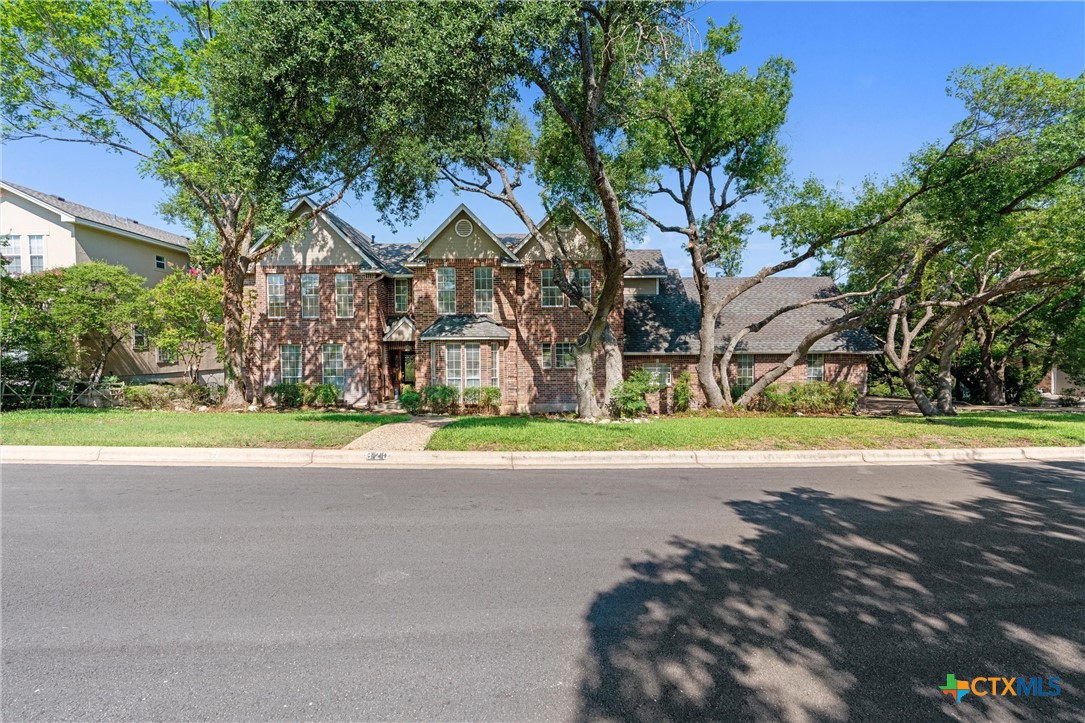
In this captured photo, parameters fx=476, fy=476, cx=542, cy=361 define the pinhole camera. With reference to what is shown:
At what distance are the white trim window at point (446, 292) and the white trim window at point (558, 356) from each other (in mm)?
4229

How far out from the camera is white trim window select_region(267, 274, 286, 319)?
20.4 metres

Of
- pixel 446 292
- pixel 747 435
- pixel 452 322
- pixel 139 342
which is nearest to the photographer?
pixel 747 435

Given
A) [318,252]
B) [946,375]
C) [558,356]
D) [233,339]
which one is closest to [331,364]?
[233,339]

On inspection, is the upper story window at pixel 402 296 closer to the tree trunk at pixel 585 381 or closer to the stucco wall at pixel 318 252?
the stucco wall at pixel 318 252

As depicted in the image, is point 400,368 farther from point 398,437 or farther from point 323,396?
point 398,437

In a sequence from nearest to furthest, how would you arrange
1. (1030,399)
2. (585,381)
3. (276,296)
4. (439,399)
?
(585,381) < (439,399) < (276,296) < (1030,399)

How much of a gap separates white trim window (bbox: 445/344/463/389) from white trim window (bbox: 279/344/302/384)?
682cm

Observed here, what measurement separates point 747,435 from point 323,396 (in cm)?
1611

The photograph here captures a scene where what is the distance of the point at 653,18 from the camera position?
11.1m

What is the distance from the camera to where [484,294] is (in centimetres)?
1978

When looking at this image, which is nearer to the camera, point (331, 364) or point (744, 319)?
point (331, 364)

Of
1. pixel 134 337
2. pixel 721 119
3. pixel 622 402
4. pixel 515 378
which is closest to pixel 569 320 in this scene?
pixel 515 378

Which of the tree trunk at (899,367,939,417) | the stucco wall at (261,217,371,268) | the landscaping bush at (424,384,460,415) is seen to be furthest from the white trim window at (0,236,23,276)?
the tree trunk at (899,367,939,417)

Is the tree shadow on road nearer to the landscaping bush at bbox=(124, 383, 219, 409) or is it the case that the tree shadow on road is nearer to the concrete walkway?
the concrete walkway
